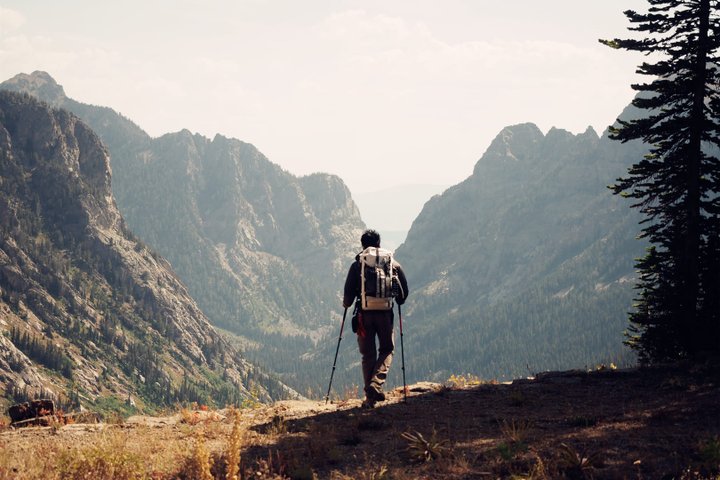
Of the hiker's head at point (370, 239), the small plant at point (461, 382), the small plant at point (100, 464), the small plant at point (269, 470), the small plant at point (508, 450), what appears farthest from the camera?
the small plant at point (461, 382)

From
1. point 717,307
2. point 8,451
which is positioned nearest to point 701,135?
point 717,307

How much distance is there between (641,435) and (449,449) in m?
3.20

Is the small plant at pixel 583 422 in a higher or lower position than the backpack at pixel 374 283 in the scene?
lower

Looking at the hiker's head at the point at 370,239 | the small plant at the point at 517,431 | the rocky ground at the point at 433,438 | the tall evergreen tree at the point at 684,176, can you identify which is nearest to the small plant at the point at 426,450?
the rocky ground at the point at 433,438

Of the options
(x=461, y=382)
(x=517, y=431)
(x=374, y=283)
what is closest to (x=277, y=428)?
(x=374, y=283)

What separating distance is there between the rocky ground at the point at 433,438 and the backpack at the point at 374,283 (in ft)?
7.44

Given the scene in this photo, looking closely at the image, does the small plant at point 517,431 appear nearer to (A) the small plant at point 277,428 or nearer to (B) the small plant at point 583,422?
(B) the small plant at point 583,422

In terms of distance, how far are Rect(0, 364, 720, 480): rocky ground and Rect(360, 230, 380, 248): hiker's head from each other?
3659 mm

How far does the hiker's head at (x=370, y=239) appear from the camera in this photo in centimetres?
A: 1423

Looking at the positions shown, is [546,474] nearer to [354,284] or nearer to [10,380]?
[354,284]

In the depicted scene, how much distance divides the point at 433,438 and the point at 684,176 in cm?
1446

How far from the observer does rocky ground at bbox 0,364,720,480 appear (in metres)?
8.17

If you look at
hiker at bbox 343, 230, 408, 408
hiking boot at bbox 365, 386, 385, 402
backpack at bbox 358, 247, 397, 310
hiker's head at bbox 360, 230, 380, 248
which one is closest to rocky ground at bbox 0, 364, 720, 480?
hiking boot at bbox 365, 386, 385, 402

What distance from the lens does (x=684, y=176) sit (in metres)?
19.1
